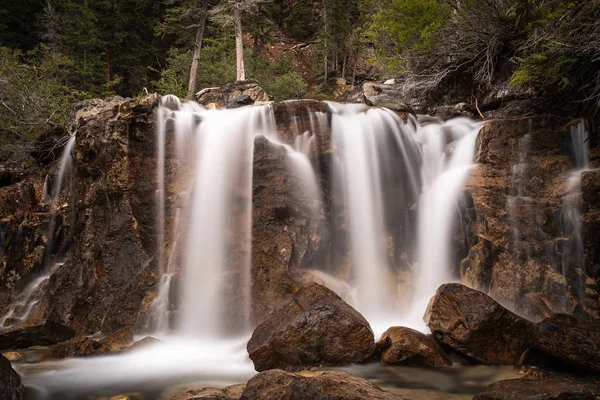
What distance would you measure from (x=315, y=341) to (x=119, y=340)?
145 inches

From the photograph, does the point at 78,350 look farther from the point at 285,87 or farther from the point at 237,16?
the point at 237,16

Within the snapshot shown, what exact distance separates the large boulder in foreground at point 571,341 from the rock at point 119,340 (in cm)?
655

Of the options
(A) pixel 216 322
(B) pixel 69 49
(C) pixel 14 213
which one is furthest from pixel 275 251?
(B) pixel 69 49

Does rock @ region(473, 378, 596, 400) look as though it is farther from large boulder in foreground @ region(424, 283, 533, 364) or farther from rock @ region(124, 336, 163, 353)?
rock @ region(124, 336, 163, 353)

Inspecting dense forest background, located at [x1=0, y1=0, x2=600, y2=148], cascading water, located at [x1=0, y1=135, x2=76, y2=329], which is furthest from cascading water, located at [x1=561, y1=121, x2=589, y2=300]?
cascading water, located at [x1=0, y1=135, x2=76, y2=329]

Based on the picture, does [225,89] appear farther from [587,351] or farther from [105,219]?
[587,351]

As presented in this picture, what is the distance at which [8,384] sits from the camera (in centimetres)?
441

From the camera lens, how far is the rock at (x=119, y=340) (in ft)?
22.0

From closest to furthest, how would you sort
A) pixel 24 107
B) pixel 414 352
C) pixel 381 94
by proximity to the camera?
pixel 414 352, pixel 24 107, pixel 381 94

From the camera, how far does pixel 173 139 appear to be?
9.91m

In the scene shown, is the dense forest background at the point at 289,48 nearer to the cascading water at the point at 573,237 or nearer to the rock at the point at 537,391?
the cascading water at the point at 573,237

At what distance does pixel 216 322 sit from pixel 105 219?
3.89 metres

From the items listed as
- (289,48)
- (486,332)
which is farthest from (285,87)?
(486,332)

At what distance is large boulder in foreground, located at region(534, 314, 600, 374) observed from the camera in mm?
4828
